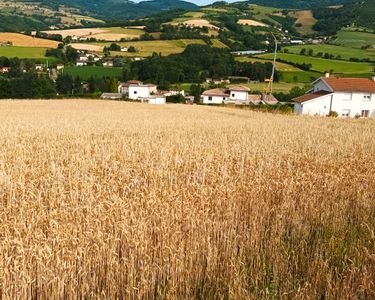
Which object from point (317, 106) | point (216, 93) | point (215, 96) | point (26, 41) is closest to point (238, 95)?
point (216, 93)

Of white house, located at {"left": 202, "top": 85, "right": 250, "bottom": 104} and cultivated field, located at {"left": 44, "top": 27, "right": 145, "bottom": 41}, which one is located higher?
cultivated field, located at {"left": 44, "top": 27, "right": 145, "bottom": 41}

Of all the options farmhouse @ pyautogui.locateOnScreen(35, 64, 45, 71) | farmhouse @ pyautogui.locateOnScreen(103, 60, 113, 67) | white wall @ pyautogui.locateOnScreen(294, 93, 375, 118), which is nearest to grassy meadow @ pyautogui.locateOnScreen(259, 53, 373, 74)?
white wall @ pyautogui.locateOnScreen(294, 93, 375, 118)

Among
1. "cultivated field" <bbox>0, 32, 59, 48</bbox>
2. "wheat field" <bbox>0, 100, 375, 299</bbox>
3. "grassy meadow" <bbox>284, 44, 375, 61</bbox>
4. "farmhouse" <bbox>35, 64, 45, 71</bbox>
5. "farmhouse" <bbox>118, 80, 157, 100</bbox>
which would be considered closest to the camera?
"wheat field" <bbox>0, 100, 375, 299</bbox>

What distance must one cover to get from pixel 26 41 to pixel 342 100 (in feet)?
426

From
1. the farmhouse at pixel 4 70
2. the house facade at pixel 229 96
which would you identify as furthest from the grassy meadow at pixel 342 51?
the farmhouse at pixel 4 70

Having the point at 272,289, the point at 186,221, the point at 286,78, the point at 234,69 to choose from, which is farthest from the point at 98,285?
the point at 234,69

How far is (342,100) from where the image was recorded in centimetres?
5925

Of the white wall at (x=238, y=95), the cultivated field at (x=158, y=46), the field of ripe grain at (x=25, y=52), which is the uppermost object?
the cultivated field at (x=158, y=46)

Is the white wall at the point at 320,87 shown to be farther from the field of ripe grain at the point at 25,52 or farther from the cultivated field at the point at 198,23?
the cultivated field at the point at 198,23

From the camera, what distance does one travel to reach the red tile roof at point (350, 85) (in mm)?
58469

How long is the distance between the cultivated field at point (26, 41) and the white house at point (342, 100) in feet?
376

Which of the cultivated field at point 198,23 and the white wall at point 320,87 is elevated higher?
the cultivated field at point 198,23

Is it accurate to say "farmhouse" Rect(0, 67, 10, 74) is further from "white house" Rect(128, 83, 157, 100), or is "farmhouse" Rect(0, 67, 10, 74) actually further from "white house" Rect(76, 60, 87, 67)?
"white house" Rect(128, 83, 157, 100)

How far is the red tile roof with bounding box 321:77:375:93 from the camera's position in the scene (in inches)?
2302
